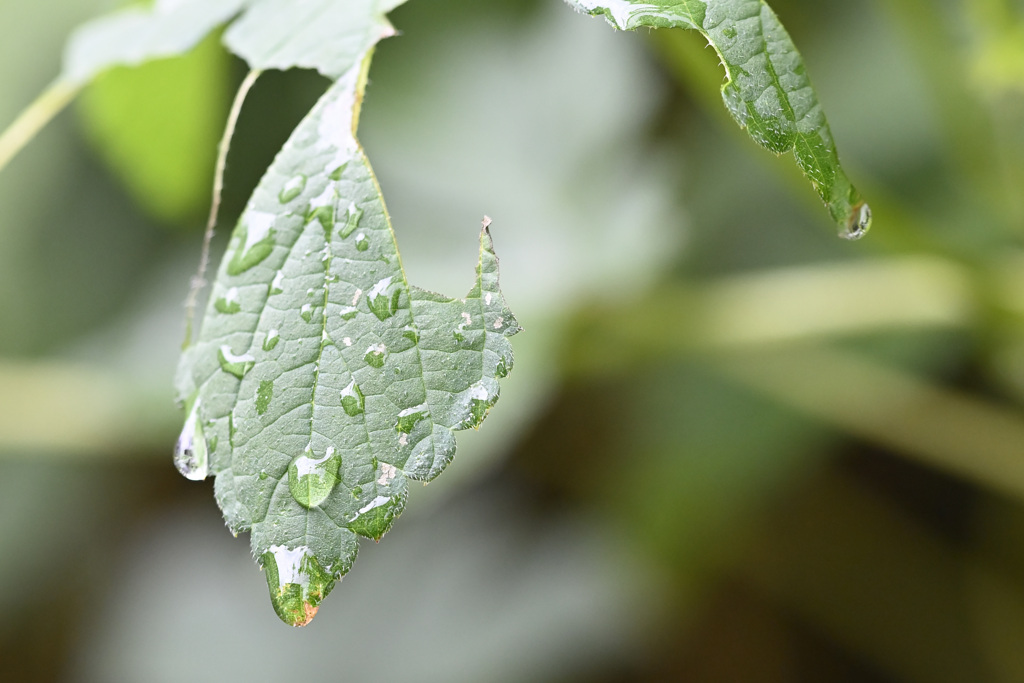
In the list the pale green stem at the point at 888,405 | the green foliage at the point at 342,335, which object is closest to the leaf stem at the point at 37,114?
the green foliage at the point at 342,335

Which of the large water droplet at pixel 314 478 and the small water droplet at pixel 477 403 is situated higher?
the small water droplet at pixel 477 403

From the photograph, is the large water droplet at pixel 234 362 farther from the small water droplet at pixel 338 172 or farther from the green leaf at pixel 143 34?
the green leaf at pixel 143 34

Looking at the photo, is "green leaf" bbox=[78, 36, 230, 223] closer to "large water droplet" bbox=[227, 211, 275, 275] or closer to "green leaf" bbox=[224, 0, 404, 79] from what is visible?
"green leaf" bbox=[224, 0, 404, 79]

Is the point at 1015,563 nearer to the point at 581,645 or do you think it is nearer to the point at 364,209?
the point at 581,645

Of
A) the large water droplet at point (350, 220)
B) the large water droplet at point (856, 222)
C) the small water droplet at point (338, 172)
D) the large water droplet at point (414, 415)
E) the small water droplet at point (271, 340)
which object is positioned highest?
the small water droplet at point (338, 172)

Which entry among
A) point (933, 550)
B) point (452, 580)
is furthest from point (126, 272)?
point (933, 550)

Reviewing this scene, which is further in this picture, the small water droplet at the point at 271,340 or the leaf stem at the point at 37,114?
the leaf stem at the point at 37,114

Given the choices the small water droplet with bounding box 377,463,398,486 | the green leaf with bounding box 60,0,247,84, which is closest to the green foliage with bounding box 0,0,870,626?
the small water droplet with bounding box 377,463,398,486
